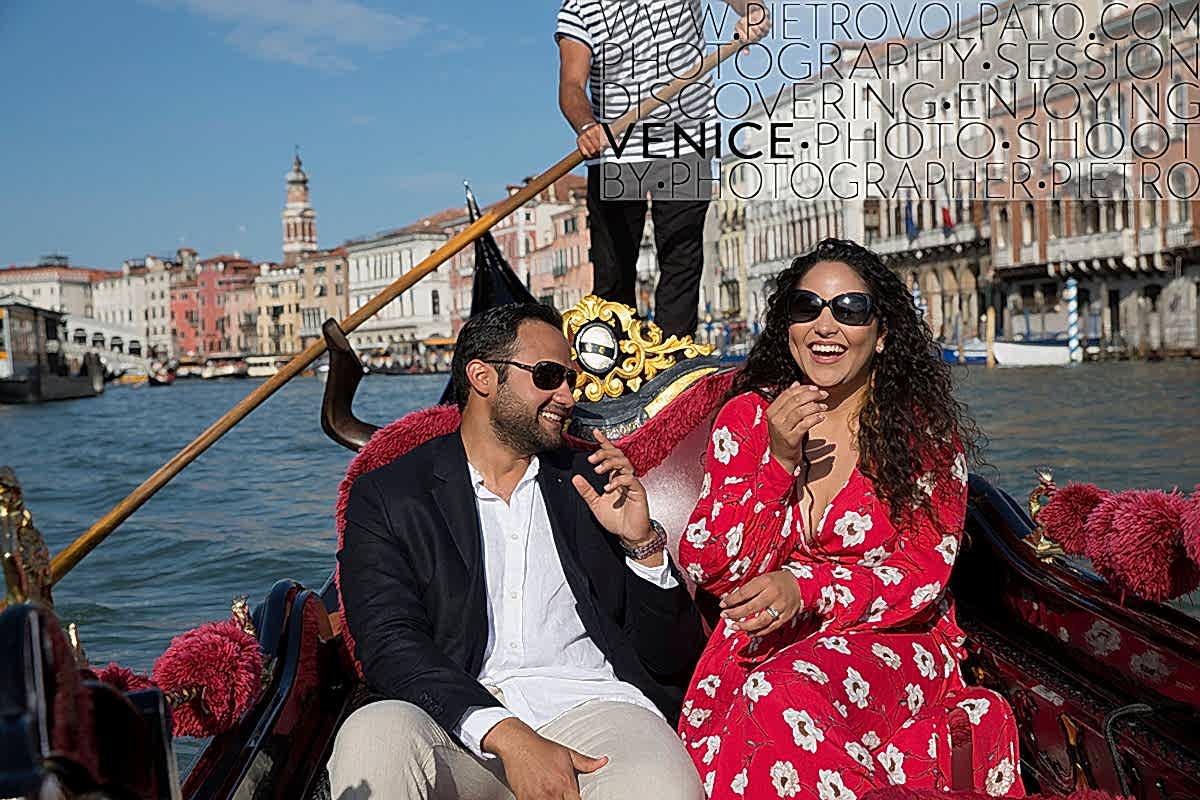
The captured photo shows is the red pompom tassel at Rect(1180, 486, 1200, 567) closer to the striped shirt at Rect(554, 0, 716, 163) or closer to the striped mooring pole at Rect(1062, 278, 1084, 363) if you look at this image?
the striped shirt at Rect(554, 0, 716, 163)

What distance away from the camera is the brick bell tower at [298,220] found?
2270 inches

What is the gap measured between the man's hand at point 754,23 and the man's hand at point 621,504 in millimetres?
1042

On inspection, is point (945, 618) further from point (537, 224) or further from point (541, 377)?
point (537, 224)

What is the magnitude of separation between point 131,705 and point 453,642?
692 millimetres

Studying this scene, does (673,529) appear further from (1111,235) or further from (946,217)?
(946,217)

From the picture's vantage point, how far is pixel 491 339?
137cm

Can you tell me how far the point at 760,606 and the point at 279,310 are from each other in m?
55.3

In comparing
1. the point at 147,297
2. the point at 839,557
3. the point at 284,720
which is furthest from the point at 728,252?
the point at 147,297

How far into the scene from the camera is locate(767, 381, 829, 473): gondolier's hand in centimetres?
130

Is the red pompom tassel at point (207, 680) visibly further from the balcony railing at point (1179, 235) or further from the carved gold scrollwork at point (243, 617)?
the balcony railing at point (1179, 235)

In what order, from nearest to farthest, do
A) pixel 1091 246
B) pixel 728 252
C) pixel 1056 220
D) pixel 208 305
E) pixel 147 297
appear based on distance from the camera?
A: pixel 1091 246, pixel 1056 220, pixel 728 252, pixel 208 305, pixel 147 297

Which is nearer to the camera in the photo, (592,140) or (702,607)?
(702,607)

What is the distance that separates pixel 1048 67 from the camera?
1591cm

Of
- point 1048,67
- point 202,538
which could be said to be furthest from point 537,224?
point 202,538
